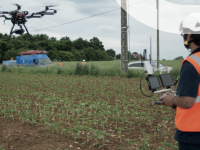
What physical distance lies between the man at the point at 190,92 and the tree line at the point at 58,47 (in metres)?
61.3

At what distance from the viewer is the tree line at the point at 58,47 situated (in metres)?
65.8

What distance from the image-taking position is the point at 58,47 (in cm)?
7356

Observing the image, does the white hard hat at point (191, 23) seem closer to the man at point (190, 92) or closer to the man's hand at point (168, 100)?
the man at point (190, 92)

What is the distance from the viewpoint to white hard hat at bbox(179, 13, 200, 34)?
149cm

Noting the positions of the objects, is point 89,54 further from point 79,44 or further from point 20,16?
point 20,16

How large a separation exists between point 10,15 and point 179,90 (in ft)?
64.6

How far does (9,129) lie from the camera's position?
4.30m

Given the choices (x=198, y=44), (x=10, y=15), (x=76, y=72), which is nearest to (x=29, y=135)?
(x=198, y=44)

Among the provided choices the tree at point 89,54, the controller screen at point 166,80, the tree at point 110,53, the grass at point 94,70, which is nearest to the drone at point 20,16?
the grass at point 94,70

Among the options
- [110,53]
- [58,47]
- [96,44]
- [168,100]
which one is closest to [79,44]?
[96,44]

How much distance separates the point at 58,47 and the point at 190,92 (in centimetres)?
7400

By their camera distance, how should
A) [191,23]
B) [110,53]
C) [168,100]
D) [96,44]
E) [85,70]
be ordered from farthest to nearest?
[110,53] < [96,44] < [85,70] < [168,100] < [191,23]

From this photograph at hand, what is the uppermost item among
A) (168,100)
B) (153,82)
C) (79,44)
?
(79,44)

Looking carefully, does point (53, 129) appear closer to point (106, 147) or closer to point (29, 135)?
point (29, 135)
